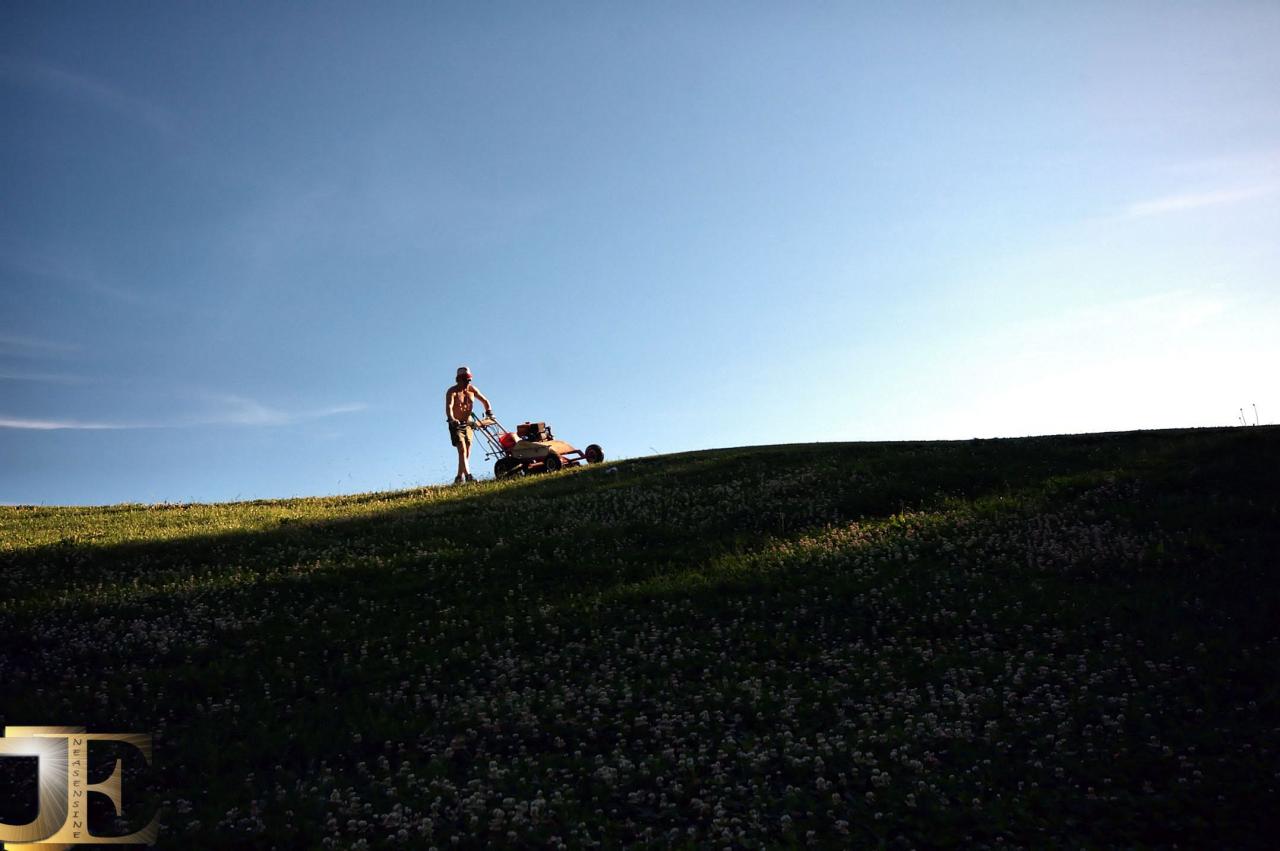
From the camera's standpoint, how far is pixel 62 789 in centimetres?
1006

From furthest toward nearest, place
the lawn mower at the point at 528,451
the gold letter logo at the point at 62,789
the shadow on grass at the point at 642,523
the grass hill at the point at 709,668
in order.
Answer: the lawn mower at the point at 528,451 < the shadow on grass at the point at 642,523 < the grass hill at the point at 709,668 < the gold letter logo at the point at 62,789

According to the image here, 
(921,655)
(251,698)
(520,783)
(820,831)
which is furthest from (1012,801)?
(251,698)

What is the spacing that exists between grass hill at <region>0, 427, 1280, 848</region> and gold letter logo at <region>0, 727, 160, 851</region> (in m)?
0.37

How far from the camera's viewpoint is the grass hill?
374 inches

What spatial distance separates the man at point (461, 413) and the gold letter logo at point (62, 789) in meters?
29.1

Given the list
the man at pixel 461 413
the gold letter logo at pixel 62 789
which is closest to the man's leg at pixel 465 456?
the man at pixel 461 413

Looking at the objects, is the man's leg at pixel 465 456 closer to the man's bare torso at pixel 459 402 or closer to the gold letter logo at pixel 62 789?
the man's bare torso at pixel 459 402

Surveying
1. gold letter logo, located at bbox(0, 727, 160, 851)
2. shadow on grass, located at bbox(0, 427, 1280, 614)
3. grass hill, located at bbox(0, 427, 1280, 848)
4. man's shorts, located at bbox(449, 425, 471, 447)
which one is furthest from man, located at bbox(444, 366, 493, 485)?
gold letter logo, located at bbox(0, 727, 160, 851)

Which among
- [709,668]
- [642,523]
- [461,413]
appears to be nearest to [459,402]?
[461,413]

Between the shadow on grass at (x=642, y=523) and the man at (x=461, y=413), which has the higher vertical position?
the man at (x=461, y=413)

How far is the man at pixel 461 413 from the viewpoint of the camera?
40406mm

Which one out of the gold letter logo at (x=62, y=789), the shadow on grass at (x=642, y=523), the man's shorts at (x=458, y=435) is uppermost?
the man's shorts at (x=458, y=435)

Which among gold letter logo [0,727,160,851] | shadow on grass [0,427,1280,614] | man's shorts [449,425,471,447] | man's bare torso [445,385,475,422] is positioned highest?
man's bare torso [445,385,475,422]

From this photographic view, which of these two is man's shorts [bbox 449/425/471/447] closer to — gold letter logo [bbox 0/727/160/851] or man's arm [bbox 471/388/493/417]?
man's arm [bbox 471/388/493/417]
